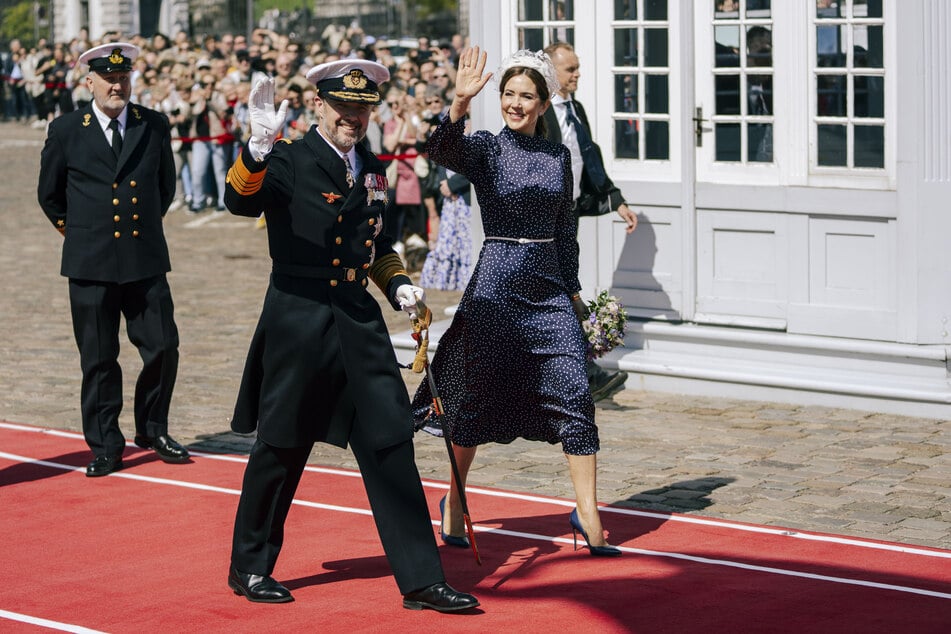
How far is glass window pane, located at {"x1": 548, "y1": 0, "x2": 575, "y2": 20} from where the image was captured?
11.1 m

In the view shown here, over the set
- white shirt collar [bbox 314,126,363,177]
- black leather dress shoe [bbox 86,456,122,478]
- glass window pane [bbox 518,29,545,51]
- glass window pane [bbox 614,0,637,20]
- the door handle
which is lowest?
black leather dress shoe [bbox 86,456,122,478]

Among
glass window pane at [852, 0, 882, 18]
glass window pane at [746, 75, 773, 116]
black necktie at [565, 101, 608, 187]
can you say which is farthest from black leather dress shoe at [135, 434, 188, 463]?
glass window pane at [852, 0, 882, 18]

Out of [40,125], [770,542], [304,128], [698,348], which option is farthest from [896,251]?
[40,125]

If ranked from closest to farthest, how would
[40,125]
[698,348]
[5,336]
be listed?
[698,348]
[5,336]
[40,125]

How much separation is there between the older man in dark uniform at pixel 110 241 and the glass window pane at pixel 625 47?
350 centimetres

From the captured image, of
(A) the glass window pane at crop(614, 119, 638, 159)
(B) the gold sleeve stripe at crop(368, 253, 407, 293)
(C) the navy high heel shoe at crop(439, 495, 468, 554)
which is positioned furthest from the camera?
(A) the glass window pane at crop(614, 119, 638, 159)

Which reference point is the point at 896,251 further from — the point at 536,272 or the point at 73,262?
the point at 73,262

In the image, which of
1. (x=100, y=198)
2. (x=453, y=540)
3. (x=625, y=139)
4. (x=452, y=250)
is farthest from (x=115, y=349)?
(x=452, y=250)

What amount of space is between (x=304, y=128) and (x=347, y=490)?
34.3 feet

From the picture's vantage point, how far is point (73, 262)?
28.0 ft

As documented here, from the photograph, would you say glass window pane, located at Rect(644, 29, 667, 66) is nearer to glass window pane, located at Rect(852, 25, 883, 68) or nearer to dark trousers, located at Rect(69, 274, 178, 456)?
glass window pane, located at Rect(852, 25, 883, 68)

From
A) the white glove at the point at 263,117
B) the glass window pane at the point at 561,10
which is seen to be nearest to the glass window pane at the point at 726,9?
the glass window pane at the point at 561,10

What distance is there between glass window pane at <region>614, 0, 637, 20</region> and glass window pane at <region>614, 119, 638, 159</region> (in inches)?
26.7

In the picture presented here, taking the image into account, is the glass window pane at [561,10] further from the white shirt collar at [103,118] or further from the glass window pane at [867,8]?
the white shirt collar at [103,118]
